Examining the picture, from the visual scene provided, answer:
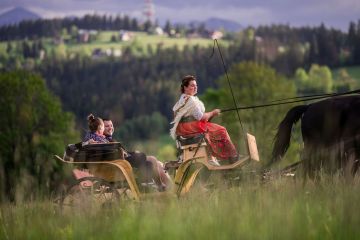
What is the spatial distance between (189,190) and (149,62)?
591 feet

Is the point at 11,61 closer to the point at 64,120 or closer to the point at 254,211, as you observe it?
the point at 64,120

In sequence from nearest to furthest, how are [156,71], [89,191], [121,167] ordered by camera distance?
[89,191] < [121,167] < [156,71]

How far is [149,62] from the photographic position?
188500mm

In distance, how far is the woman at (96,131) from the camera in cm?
995

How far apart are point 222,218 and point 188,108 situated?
10.6ft

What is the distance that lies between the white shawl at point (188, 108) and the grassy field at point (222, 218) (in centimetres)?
160

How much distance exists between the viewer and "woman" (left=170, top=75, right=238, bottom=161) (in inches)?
372

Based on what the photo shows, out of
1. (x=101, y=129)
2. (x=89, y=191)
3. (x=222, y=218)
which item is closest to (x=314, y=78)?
(x=101, y=129)

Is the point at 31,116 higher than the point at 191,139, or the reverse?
the point at 191,139

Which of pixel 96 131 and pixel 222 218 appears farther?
pixel 96 131

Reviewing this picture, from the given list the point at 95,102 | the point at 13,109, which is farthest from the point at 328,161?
the point at 95,102

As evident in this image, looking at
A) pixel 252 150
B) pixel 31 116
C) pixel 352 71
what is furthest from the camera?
pixel 352 71

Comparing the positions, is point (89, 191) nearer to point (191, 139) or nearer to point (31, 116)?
point (191, 139)

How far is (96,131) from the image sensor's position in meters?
10.0
